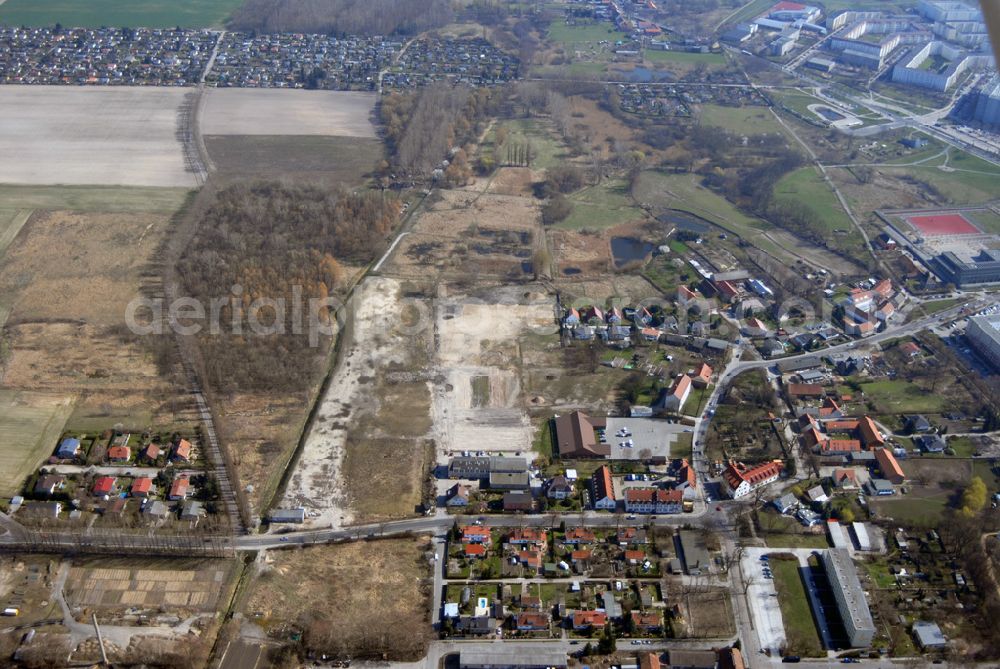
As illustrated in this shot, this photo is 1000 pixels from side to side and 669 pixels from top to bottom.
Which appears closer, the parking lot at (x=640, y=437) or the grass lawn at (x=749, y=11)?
the parking lot at (x=640, y=437)

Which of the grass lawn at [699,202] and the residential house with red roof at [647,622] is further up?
the grass lawn at [699,202]

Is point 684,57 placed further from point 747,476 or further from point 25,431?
point 25,431

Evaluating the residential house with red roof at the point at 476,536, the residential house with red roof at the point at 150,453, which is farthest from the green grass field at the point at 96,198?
the residential house with red roof at the point at 476,536

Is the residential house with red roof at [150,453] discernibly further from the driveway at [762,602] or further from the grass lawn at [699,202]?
the grass lawn at [699,202]

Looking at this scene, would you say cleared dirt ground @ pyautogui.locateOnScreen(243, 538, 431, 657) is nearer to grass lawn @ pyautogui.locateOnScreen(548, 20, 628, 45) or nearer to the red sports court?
the red sports court

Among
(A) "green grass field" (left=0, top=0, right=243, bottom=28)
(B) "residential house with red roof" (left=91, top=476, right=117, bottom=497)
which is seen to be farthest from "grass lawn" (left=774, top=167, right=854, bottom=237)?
(A) "green grass field" (left=0, top=0, right=243, bottom=28)

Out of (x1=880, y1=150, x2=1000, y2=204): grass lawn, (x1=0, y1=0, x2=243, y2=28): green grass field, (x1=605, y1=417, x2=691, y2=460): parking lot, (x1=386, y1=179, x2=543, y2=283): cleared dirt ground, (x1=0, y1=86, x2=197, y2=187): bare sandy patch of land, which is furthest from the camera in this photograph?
(x1=0, y1=0, x2=243, y2=28): green grass field
